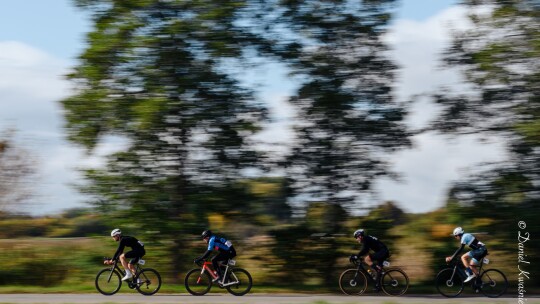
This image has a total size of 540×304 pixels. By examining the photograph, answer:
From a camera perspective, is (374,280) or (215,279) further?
(374,280)

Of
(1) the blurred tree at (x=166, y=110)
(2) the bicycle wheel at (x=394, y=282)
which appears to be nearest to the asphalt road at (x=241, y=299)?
(2) the bicycle wheel at (x=394, y=282)

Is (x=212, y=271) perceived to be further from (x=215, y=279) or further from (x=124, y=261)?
(x=124, y=261)

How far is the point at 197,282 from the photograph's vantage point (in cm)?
2261

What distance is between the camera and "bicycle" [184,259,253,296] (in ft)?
73.8

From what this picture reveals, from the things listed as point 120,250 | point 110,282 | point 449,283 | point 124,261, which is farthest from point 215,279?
point 449,283

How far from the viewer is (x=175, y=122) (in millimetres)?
24453

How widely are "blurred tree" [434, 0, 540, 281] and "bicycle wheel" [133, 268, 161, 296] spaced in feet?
30.0

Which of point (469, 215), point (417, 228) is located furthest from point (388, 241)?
point (469, 215)

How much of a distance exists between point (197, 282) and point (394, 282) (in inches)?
214

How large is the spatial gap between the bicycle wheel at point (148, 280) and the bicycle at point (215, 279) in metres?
0.92

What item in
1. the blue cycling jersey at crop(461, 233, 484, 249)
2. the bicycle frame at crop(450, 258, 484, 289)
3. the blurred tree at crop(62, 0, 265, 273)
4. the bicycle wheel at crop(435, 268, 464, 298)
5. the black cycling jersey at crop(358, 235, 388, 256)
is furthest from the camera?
the blurred tree at crop(62, 0, 265, 273)

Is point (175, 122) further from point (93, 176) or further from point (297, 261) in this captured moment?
point (297, 261)

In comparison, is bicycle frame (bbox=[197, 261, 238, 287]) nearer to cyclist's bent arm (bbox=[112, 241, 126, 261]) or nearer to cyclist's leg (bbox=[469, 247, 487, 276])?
cyclist's bent arm (bbox=[112, 241, 126, 261])

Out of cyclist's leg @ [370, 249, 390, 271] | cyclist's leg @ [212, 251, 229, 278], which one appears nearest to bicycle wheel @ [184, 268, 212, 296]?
cyclist's leg @ [212, 251, 229, 278]
